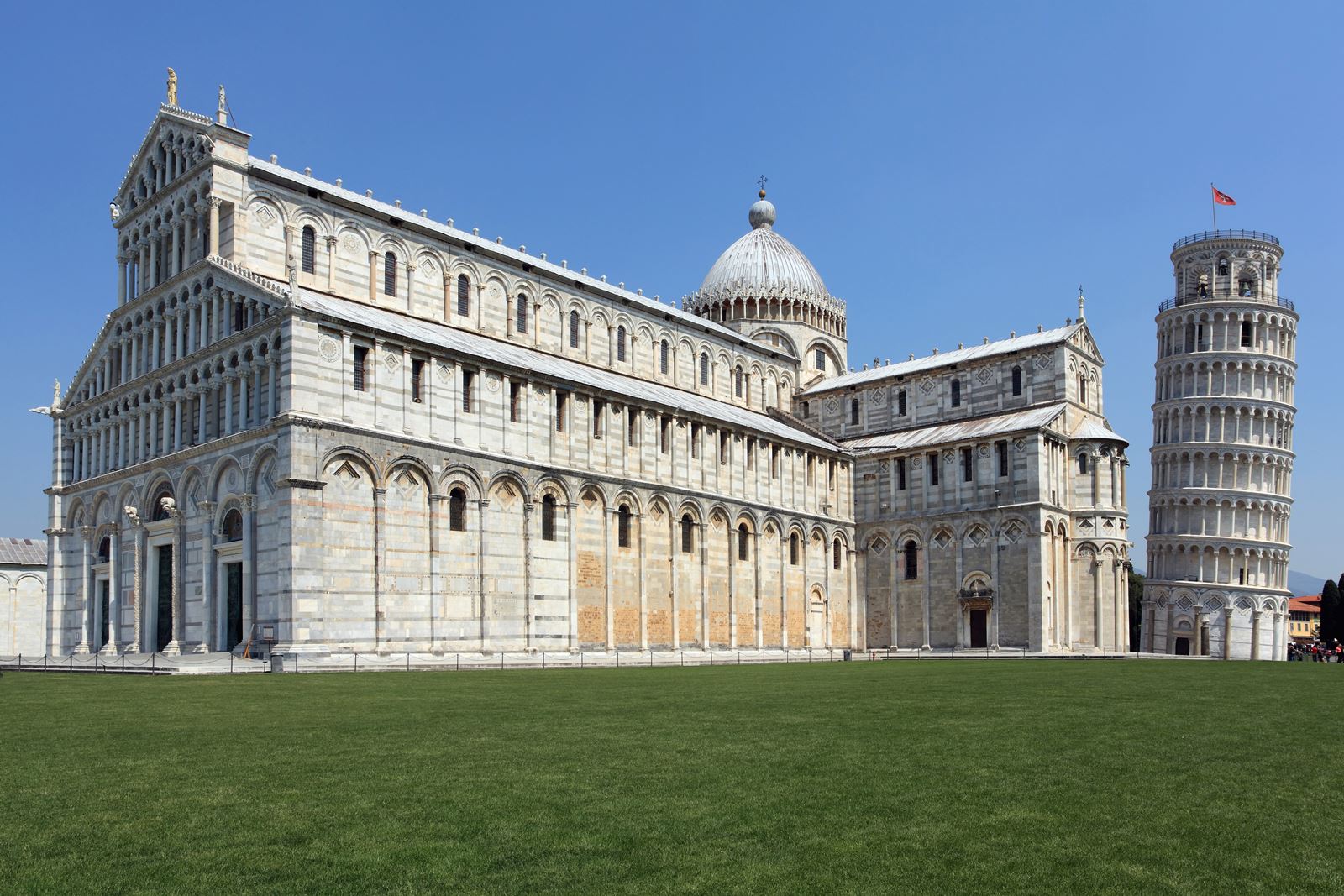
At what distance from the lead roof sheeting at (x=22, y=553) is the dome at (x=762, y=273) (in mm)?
44951

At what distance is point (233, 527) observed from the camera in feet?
145

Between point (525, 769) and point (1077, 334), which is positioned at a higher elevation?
point (1077, 334)

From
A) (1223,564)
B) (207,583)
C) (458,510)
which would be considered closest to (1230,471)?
(1223,564)

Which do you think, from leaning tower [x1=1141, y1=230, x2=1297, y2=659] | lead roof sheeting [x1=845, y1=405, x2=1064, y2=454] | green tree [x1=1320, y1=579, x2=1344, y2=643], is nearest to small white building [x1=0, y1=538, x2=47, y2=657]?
lead roof sheeting [x1=845, y1=405, x2=1064, y2=454]

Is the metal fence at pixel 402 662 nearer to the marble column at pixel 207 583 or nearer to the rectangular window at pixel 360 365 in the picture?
the marble column at pixel 207 583

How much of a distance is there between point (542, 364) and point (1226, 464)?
6114 centimetres

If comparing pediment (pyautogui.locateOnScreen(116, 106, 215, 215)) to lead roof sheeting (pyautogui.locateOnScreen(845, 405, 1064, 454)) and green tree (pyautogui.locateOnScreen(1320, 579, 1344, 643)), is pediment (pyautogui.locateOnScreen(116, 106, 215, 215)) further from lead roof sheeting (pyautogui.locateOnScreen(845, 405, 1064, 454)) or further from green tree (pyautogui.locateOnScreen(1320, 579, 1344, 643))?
green tree (pyautogui.locateOnScreen(1320, 579, 1344, 643))

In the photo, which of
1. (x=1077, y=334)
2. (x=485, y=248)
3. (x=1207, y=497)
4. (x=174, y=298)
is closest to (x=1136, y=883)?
(x=174, y=298)

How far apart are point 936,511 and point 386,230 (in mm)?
33613

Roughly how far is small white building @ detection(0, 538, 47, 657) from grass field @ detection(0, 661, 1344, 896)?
5322 cm

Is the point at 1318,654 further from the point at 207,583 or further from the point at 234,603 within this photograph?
the point at 207,583

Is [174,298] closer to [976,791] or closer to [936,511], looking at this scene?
[936,511]

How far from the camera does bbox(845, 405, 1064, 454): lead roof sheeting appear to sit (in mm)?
64213

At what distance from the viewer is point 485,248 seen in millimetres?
57438
